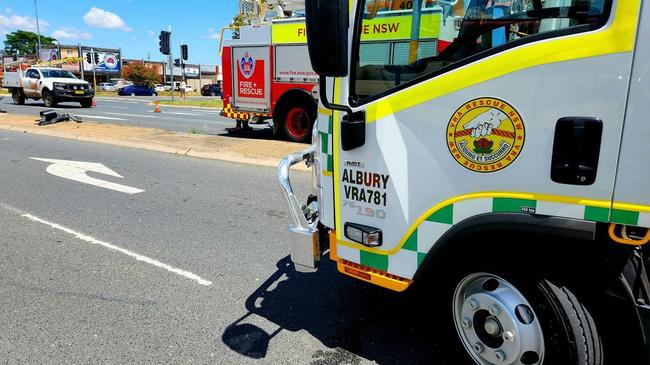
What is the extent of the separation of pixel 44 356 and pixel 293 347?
148 cm

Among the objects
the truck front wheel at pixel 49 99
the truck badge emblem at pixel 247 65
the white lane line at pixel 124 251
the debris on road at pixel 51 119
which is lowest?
the white lane line at pixel 124 251

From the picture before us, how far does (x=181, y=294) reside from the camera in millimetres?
3549

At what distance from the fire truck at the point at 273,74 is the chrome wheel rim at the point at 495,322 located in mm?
7912

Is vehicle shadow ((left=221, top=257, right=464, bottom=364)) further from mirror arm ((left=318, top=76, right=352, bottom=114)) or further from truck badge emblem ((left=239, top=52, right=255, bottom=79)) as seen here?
truck badge emblem ((left=239, top=52, right=255, bottom=79))

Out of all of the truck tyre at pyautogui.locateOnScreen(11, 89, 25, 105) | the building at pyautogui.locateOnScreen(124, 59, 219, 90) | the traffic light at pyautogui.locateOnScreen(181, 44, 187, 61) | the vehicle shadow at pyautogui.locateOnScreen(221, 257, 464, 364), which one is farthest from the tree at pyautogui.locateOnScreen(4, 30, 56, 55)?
the vehicle shadow at pyautogui.locateOnScreen(221, 257, 464, 364)

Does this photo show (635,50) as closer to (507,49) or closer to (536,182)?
(507,49)

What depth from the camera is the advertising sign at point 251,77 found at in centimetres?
1103

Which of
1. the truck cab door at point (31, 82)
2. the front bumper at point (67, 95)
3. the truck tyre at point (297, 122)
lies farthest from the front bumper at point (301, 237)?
the truck cab door at point (31, 82)

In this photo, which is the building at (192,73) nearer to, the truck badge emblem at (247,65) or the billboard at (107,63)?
the billboard at (107,63)

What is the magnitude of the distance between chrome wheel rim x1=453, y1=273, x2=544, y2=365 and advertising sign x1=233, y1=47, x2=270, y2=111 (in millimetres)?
9376

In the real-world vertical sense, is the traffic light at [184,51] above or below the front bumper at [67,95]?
above

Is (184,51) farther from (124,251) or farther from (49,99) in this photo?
(124,251)

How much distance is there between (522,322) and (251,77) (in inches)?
398

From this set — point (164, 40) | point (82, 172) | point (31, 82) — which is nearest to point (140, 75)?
point (31, 82)
